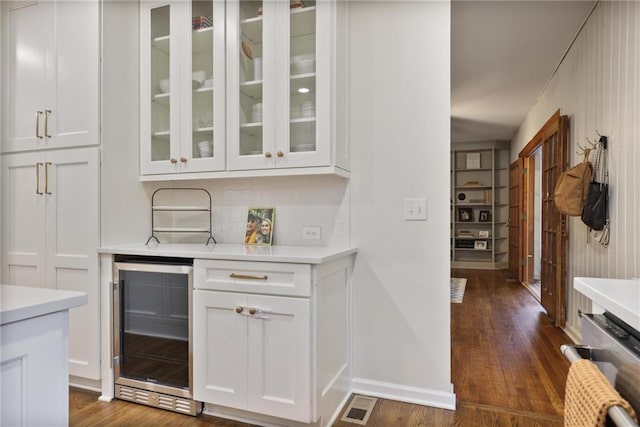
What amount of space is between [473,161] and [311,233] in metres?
6.30

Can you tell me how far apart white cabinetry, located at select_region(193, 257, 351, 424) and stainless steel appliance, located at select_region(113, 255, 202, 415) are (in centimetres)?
10

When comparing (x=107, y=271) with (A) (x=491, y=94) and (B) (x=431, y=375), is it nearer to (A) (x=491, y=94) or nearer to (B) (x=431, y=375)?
(B) (x=431, y=375)

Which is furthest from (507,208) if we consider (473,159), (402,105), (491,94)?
(402,105)

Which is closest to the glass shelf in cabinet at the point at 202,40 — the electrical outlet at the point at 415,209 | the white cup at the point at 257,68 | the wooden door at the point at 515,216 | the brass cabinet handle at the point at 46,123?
the white cup at the point at 257,68

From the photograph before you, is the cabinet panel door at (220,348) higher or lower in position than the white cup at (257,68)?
lower

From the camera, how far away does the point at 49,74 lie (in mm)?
2404

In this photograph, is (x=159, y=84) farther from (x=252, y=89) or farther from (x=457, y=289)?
(x=457, y=289)

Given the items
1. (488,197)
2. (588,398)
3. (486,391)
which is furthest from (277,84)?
(488,197)

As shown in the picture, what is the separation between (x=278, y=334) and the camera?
1833 millimetres

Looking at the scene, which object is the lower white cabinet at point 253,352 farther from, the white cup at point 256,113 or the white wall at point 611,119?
the white wall at point 611,119

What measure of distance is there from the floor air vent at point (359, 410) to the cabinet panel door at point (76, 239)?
1.45 meters

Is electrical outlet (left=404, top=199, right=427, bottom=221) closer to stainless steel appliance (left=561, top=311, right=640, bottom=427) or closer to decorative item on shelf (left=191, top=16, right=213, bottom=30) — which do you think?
stainless steel appliance (left=561, top=311, right=640, bottom=427)

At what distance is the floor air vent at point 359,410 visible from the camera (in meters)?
2.00

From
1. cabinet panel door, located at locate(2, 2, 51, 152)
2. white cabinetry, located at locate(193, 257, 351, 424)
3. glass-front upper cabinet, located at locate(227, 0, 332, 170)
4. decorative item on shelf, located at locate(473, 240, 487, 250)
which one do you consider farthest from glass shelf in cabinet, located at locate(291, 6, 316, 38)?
decorative item on shelf, located at locate(473, 240, 487, 250)
